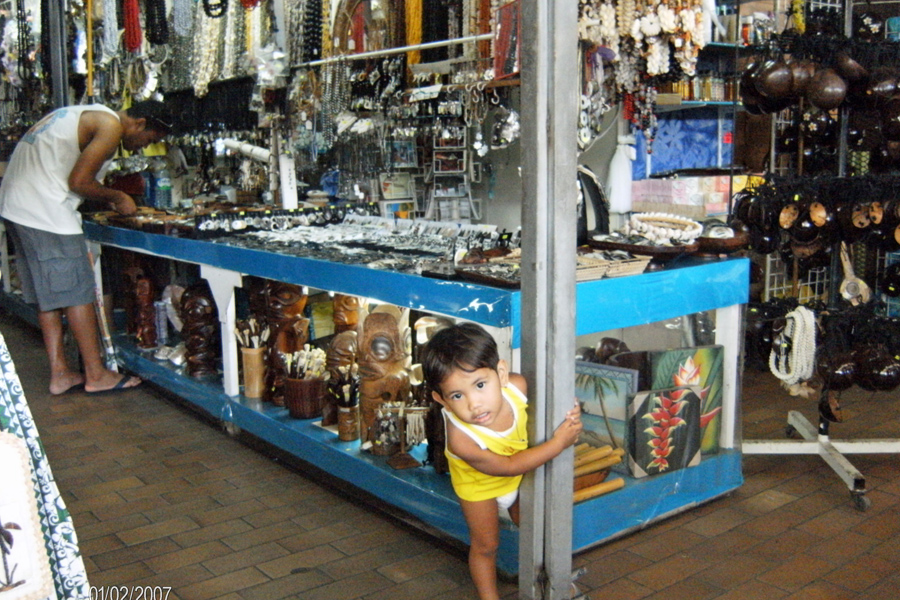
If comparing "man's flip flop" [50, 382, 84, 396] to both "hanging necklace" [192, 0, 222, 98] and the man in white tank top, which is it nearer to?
the man in white tank top

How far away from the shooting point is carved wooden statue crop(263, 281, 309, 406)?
3.83 metres

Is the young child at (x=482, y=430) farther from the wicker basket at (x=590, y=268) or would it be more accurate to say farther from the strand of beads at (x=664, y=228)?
the strand of beads at (x=664, y=228)

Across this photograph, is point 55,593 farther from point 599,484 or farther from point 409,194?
point 409,194

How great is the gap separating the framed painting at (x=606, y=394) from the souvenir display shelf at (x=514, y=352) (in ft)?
0.63

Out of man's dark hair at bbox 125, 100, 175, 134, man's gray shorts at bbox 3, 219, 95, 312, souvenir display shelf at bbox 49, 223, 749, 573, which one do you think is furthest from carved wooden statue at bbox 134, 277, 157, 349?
souvenir display shelf at bbox 49, 223, 749, 573

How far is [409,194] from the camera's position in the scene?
18.1 feet

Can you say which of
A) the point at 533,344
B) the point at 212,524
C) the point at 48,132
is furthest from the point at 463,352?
the point at 48,132

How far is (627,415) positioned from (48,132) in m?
3.46

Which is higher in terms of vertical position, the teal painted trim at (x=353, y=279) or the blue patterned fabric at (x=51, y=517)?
the teal painted trim at (x=353, y=279)

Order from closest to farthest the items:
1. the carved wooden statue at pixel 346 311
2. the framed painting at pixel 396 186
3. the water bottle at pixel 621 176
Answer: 1. the carved wooden statue at pixel 346 311
2. the framed painting at pixel 396 186
3. the water bottle at pixel 621 176

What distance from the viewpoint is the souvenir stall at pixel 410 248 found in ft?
8.04

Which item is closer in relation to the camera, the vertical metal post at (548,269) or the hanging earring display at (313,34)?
the vertical metal post at (548,269)

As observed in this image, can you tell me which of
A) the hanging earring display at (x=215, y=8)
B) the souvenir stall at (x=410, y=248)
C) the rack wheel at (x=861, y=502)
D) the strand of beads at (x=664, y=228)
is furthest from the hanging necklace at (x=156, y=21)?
the rack wheel at (x=861, y=502)
